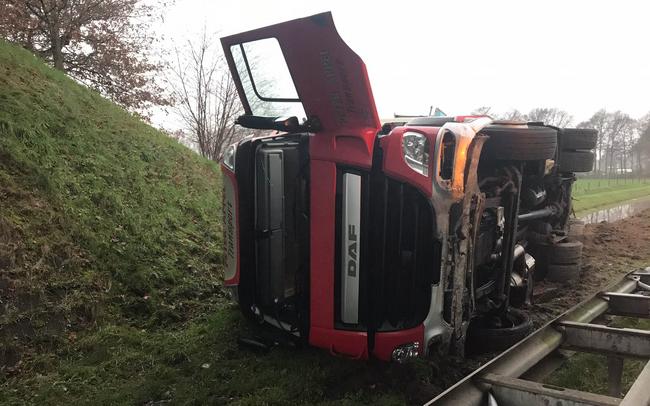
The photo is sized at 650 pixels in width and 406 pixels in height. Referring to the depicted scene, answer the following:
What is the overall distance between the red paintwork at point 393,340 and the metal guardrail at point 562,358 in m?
0.82

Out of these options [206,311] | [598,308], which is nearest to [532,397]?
[598,308]

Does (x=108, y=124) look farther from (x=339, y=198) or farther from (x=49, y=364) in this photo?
(x=339, y=198)

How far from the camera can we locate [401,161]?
3168mm

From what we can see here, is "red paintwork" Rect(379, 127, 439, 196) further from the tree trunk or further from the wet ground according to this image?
the tree trunk

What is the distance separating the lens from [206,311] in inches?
202

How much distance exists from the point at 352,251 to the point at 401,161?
0.66 meters

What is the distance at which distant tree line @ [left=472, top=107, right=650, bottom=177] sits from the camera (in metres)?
56.2

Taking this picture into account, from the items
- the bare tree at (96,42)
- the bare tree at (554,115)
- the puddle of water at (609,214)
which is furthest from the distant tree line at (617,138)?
the bare tree at (96,42)

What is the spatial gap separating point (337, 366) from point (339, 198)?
128cm

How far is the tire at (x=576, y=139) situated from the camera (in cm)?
573

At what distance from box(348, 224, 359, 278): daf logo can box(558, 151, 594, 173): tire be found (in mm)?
3521

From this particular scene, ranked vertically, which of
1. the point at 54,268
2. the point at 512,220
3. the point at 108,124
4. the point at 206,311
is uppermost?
the point at 108,124

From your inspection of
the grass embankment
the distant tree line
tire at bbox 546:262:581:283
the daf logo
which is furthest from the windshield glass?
the distant tree line

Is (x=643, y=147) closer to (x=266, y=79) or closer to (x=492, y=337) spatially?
(x=492, y=337)
